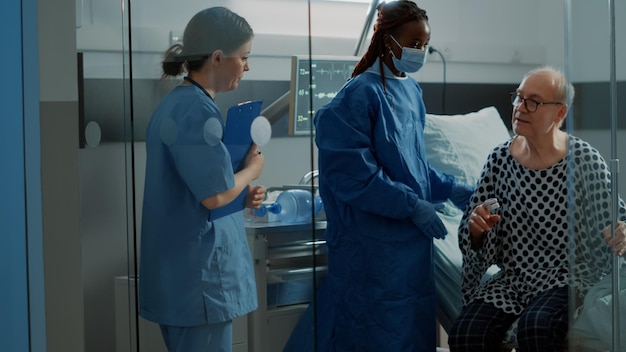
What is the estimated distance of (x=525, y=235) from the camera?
2258mm

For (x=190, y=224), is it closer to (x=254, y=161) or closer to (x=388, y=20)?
(x=254, y=161)

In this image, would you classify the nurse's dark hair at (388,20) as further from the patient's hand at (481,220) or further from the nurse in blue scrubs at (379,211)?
the patient's hand at (481,220)

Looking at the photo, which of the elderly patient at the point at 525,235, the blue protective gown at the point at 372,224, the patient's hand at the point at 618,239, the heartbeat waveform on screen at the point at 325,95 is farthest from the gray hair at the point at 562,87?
the heartbeat waveform on screen at the point at 325,95

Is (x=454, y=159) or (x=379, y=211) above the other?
(x=454, y=159)

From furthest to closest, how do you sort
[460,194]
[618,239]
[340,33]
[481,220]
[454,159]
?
[454,159]
[340,33]
[460,194]
[481,220]
[618,239]

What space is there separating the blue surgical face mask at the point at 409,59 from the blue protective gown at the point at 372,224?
0.07 m

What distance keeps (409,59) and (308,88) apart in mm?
369

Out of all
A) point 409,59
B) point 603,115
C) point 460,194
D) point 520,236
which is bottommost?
point 520,236

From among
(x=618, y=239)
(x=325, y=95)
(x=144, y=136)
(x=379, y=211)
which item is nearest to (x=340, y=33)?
(x=325, y=95)

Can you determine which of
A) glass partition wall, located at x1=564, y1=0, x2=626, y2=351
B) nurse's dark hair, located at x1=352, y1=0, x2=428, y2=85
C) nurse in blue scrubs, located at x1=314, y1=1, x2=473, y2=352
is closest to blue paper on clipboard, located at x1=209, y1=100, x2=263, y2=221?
nurse in blue scrubs, located at x1=314, y1=1, x2=473, y2=352

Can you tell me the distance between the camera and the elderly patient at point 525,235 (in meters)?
2.11

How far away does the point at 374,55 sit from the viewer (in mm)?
2355

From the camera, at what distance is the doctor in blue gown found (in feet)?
7.25

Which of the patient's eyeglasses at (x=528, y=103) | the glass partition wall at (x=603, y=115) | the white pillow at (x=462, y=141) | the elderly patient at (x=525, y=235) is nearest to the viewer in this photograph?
the glass partition wall at (x=603, y=115)
